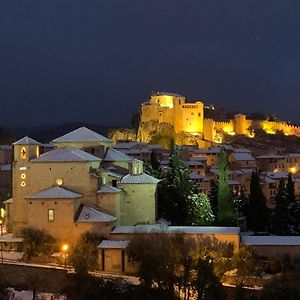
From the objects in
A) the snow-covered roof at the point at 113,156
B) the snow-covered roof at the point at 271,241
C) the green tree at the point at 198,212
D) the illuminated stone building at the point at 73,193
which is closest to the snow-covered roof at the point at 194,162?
the green tree at the point at 198,212

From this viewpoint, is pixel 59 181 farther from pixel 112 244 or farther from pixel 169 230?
pixel 169 230

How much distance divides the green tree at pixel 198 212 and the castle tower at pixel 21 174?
21.1 ft

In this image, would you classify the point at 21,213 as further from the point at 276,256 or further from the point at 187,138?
the point at 187,138

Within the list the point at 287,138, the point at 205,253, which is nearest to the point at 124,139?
the point at 287,138

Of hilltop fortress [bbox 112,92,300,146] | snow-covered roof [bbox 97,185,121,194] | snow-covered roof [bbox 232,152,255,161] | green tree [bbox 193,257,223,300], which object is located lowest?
green tree [bbox 193,257,223,300]

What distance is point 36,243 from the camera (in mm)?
20078

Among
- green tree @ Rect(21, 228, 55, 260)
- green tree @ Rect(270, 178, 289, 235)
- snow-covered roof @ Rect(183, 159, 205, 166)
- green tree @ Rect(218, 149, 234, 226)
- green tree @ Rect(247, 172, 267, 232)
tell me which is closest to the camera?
green tree @ Rect(21, 228, 55, 260)

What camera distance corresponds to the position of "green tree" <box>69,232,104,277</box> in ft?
60.5

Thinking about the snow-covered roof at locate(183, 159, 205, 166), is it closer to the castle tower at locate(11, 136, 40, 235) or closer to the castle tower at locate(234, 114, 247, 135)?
the castle tower at locate(234, 114, 247, 135)

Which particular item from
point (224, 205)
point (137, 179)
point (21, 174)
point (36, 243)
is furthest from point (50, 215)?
point (224, 205)

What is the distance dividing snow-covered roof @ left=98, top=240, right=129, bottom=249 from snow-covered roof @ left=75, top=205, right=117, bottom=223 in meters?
0.89

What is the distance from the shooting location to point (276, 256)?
18922 mm

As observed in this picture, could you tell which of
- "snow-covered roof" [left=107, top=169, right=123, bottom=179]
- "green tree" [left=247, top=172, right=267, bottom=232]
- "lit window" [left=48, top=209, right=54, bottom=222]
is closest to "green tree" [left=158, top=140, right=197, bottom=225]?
"snow-covered roof" [left=107, top=169, right=123, bottom=179]

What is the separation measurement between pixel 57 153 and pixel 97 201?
242 centimetres
